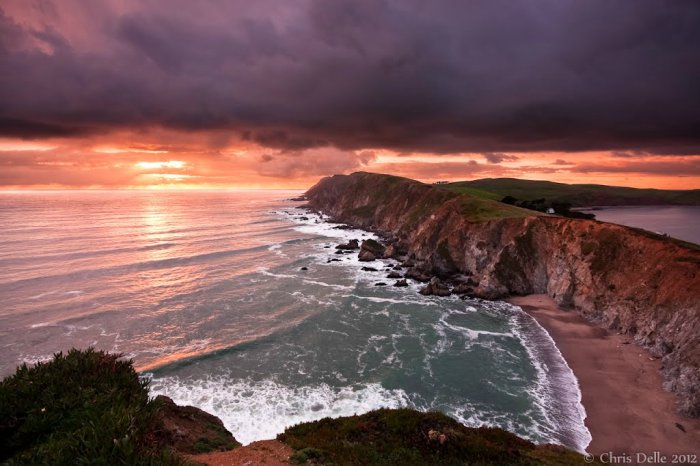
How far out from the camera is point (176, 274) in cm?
6738

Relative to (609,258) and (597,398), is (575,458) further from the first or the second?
(609,258)

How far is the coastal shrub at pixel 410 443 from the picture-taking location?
16.7m

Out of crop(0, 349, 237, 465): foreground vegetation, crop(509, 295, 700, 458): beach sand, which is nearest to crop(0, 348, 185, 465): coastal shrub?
crop(0, 349, 237, 465): foreground vegetation

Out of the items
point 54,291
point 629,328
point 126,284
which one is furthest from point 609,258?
point 54,291

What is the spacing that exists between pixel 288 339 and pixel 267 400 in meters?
11.9

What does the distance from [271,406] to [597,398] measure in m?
28.6

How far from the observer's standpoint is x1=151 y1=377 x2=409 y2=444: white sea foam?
27.6m

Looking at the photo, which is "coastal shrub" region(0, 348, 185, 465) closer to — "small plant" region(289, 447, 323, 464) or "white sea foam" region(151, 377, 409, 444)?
"small plant" region(289, 447, 323, 464)

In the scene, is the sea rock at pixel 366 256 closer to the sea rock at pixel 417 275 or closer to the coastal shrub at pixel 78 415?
the sea rock at pixel 417 275

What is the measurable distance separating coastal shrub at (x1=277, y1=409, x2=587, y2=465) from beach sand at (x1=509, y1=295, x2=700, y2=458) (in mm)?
9065

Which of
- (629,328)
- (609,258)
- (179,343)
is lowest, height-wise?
(179,343)

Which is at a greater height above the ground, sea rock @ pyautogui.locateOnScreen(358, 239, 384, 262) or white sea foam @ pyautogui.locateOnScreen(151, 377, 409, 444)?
sea rock @ pyautogui.locateOnScreen(358, 239, 384, 262)

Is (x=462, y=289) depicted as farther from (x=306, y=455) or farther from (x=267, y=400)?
(x=306, y=455)

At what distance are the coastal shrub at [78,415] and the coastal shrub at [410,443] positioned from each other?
7.96m
